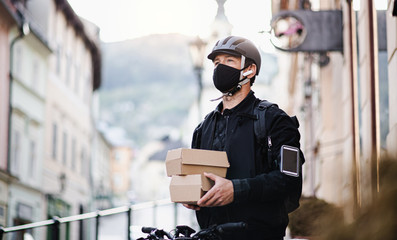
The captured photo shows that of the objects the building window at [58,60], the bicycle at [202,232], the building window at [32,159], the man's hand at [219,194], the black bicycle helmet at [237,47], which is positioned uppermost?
the building window at [58,60]

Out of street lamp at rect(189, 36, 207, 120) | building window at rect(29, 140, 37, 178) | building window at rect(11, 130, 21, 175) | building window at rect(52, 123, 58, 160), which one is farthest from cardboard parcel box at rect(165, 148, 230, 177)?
building window at rect(52, 123, 58, 160)

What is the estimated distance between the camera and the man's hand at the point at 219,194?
3131mm

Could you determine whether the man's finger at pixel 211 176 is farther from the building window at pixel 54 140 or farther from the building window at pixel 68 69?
the building window at pixel 68 69

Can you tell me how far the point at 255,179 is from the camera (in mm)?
3184

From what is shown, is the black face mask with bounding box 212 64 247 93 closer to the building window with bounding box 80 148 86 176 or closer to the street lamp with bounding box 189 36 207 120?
the street lamp with bounding box 189 36 207 120

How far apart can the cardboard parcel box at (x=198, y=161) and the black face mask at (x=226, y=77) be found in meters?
0.41

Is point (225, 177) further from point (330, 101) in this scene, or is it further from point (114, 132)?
point (114, 132)

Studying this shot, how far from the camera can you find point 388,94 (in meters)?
6.88

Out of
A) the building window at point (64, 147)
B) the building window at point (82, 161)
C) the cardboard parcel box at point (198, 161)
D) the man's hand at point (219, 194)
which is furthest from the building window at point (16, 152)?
the man's hand at point (219, 194)

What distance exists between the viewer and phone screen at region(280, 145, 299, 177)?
10.3 ft

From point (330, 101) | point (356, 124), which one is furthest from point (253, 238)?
point (330, 101)

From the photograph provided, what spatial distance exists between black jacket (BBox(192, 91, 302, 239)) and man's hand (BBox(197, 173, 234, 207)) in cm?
3

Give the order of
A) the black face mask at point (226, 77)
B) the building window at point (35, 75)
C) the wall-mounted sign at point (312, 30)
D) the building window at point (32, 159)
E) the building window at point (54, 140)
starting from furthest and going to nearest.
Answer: the building window at point (54, 140)
the building window at point (35, 75)
the building window at point (32, 159)
the wall-mounted sign at point (312, 30)
the black face mask at point (226, 77)

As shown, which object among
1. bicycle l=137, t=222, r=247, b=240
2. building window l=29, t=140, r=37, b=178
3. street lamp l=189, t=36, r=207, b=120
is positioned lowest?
bicycle l=137, t=222, r=247, b=240
